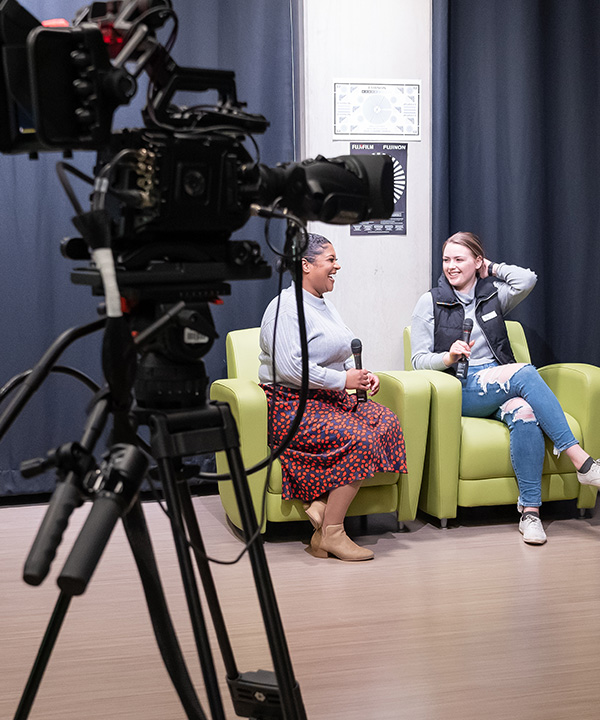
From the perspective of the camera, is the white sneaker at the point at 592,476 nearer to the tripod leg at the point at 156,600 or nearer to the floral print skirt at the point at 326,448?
the floral print skirt at the point at 326,448

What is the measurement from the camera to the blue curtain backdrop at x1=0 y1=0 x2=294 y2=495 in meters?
3.69

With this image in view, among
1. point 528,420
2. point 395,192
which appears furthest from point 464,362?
point 395,192

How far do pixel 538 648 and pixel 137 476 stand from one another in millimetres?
1710

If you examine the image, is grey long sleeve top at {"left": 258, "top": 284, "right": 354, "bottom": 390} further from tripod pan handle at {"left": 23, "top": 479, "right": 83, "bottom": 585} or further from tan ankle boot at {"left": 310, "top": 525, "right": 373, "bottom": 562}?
tripod pan handle at {"left": 23, "top": 479, "right": 83, "bottom": 585}

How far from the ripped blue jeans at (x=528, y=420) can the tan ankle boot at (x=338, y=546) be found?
701 mm

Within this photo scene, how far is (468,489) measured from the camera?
338 cm

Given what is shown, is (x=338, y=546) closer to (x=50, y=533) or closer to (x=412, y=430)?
(x=412, y=430)

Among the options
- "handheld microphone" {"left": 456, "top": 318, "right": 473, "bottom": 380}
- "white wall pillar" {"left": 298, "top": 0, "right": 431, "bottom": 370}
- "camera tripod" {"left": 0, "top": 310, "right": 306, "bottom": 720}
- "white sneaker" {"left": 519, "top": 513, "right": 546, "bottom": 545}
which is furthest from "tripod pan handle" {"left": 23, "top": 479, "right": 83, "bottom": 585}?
"white wall pillar" {"left": 298, "top": 0, "right": 431, "bottom": 370}

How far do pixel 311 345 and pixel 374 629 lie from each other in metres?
1.07

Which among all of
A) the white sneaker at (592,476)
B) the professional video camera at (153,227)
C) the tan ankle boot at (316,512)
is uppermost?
the professional video camera at (153,227)

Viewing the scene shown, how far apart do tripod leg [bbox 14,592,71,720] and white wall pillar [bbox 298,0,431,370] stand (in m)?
2.68

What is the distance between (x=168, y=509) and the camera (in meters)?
1.20

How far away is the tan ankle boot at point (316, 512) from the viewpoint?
3119mm

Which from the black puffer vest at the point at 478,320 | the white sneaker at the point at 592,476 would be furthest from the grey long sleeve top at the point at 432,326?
the white sneaker at the point at 592,476
